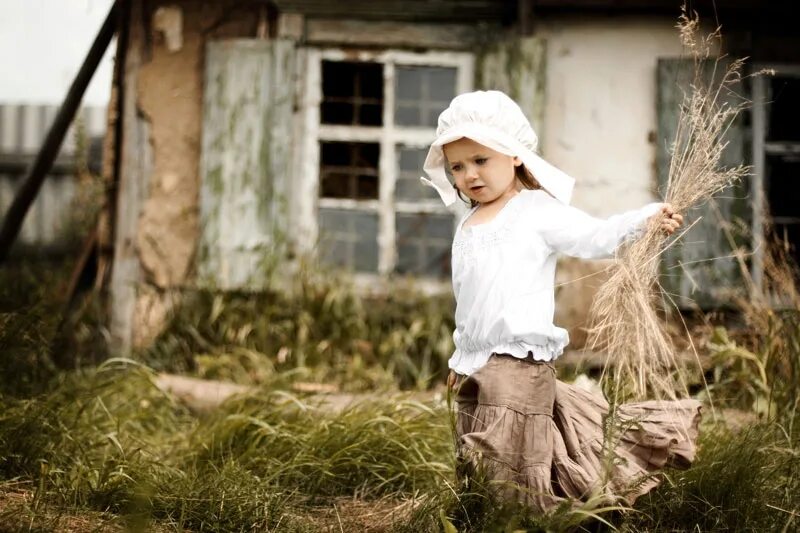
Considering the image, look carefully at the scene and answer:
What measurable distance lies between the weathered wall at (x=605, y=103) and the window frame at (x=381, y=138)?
2.25 feet

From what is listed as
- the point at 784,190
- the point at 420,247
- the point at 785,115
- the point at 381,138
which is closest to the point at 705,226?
the point at 784,190

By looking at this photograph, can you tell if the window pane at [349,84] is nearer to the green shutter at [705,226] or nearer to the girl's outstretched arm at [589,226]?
the green shutter at [705,226]

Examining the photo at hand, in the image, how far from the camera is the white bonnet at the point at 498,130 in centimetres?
284

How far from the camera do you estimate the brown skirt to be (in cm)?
271

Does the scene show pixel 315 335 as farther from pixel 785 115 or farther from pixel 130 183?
pixel 785 115

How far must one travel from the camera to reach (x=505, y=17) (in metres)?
6.51

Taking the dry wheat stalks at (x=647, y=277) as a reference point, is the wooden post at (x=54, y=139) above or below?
above

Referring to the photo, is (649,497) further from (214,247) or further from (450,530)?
(214,247)

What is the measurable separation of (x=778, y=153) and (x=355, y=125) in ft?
9.94

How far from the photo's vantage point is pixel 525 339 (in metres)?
2.78

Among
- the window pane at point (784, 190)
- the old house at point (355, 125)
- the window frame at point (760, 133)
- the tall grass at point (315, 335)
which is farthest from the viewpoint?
the window pane at point (784, 190)

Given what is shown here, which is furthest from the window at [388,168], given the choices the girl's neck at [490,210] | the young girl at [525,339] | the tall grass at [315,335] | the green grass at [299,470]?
the young girl at [525,339]

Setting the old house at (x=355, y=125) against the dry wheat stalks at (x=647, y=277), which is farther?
the old house at (x=355, y=125)

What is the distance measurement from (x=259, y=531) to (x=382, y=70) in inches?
187
